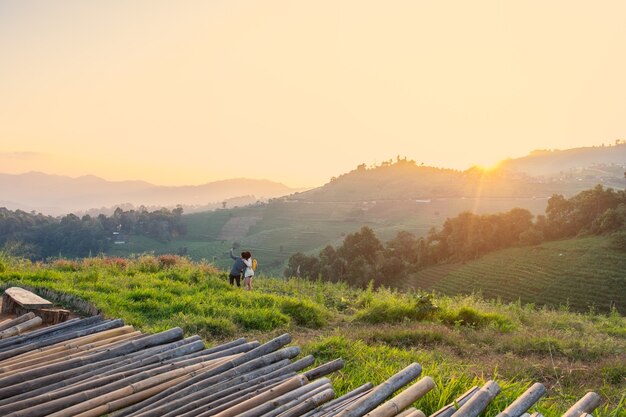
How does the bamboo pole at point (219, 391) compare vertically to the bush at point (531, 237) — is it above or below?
above

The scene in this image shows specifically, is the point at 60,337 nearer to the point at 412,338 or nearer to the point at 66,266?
the point at 412,338

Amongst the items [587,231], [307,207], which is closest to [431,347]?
[587,231]

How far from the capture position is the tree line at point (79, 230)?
84.3 m

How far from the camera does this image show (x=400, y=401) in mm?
3883

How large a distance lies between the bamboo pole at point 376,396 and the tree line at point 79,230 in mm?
80726

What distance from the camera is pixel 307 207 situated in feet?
413

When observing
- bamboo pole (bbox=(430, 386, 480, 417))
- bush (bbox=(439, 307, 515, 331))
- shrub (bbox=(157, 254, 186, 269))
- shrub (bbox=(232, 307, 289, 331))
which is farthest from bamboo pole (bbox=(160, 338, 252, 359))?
shrub (bbox=(157, 254, 186, 269))

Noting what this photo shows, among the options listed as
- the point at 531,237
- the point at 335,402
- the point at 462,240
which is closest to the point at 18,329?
the point at 335,402

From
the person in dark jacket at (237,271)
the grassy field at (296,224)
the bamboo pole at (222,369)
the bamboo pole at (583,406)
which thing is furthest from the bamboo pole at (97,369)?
the grassy field at (296,224)

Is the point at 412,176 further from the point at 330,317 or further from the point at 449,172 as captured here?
the point at 330,317

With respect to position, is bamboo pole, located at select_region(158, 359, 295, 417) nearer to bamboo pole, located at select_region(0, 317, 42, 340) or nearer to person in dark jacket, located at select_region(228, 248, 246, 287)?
bamboo pole, located at select_region(0, 317, 42, 340)

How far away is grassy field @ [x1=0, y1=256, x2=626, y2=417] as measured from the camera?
702 centimetres

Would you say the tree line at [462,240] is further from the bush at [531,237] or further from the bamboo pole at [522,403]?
the bamboo pole at [522,403]

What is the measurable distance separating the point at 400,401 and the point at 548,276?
41053 millimetres
